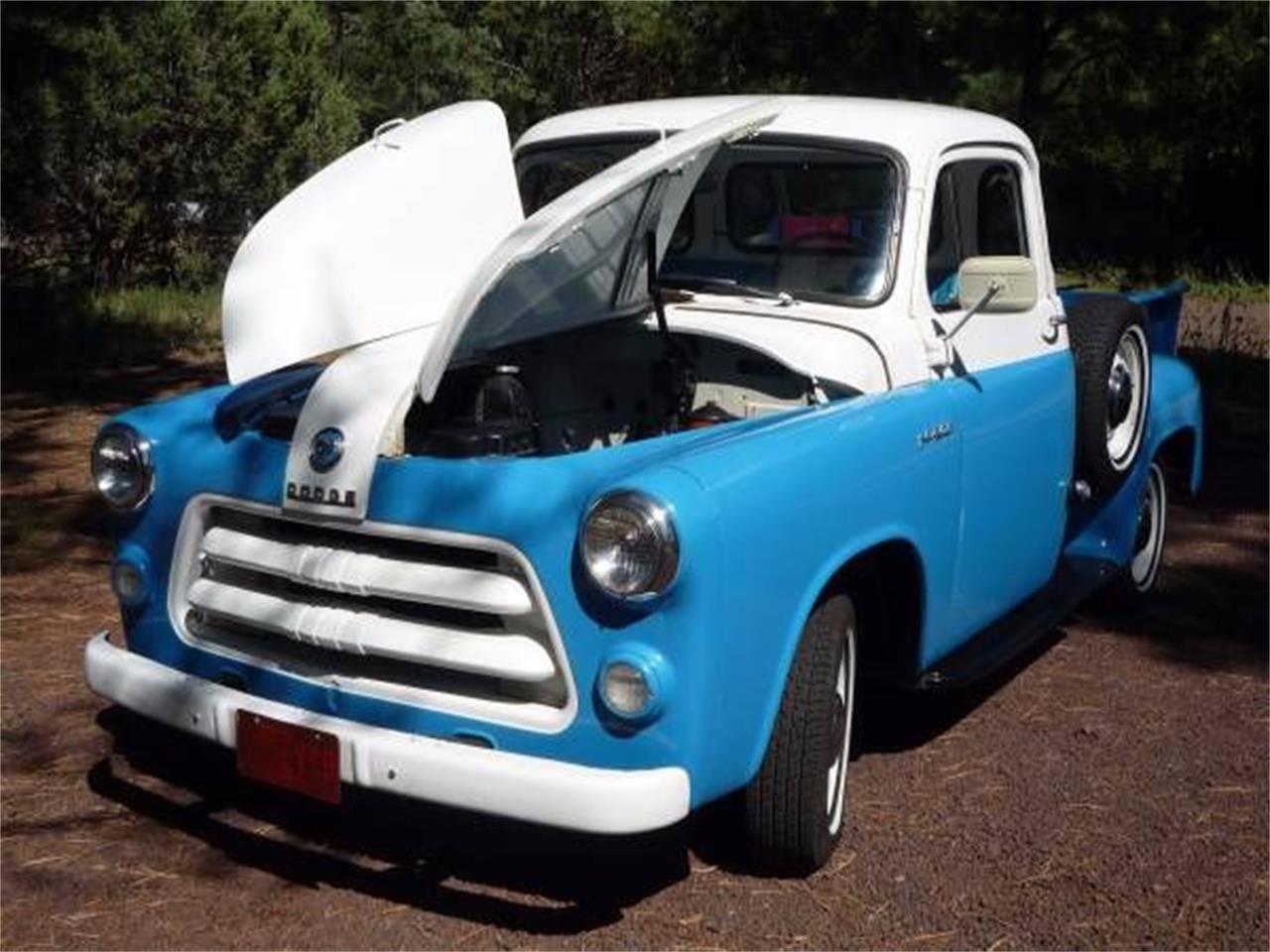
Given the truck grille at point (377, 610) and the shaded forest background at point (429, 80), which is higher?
the shaded forest background at point (429, 80)

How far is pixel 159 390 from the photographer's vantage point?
10.1 meters

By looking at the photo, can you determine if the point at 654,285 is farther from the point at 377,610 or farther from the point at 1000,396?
the point at 377,610

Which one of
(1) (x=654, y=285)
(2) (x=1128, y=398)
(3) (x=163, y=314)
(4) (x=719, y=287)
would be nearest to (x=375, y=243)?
(1) (x=654, y=285)

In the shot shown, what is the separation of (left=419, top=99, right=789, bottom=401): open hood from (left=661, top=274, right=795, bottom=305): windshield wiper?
102mm

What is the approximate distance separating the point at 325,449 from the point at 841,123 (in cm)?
205

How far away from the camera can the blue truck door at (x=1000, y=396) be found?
455 centimetres

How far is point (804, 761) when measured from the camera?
12.2ft

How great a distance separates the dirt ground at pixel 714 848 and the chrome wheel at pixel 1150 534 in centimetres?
88

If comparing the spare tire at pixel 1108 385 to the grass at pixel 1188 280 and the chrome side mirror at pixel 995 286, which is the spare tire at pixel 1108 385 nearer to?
the chrome side mirror at pixel 995 286

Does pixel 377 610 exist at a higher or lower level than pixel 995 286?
lower

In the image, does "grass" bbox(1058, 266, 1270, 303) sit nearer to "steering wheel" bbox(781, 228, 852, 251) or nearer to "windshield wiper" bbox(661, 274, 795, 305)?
"steering wheel" bbox(781, 228, 852, 251)

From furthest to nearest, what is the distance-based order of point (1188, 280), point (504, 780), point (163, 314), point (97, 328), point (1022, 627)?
point (1188, 280), point (163, 314), point (97, 328), point (1022, 627), point (504, 780)

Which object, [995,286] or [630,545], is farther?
[995,286]

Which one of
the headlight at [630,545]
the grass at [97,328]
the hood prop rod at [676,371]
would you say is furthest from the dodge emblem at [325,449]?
the grass at [97,328]
